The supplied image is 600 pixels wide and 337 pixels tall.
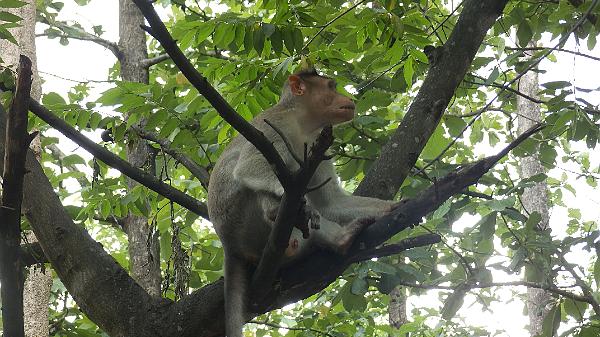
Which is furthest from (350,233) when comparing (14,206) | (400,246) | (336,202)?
(14,206)

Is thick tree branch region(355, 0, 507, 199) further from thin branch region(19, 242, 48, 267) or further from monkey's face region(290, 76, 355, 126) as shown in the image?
thin branch region(19, 242, 48, 267)

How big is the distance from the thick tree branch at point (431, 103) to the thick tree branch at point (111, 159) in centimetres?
133

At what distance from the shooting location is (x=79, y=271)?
4.55 meters

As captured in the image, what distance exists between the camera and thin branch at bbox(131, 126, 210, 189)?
5.46 m

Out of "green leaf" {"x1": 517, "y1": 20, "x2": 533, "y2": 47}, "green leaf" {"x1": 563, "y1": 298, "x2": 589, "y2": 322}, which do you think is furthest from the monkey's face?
"green leaf" {"x1": 563, "y1": 298, "x2": 589, "y2": 322}

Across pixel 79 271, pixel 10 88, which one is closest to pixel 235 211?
pixel 79 271

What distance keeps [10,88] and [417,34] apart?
279 centimetres

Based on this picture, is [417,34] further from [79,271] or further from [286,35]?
[79,271]

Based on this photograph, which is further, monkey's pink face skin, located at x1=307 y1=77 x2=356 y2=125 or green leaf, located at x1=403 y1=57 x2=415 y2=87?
monkey's pink face skin, located at x1=307 y1=77 x2=356 y2=125

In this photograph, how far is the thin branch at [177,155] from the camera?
17.9ft

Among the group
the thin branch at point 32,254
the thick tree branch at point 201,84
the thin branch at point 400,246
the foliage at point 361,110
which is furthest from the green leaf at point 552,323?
the thin branch at point 32,254

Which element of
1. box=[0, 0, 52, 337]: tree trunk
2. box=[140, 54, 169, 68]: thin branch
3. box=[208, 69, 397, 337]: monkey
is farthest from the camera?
box=[140, 54, 169, 68]: thin branch

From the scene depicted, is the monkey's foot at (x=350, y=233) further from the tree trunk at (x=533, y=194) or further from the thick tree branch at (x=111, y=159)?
the tree trunk at (x=533, y=194)

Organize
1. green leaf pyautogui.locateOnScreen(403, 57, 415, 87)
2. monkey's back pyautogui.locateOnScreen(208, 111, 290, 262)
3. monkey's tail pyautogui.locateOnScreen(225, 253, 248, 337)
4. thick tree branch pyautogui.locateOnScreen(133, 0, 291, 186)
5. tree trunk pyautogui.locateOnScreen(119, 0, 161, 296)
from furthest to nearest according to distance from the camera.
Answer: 1. tree trunk pyautogui.locateOnScreen(119, 0, 161, 296)
2. green leaf pyautogui.locateOnScreen(403, 57, 415, 87)
3. monkey's back pyautogui.locateOnScreen(208, 111, 290, 262)
4. monkey's tail pyautogui.locateOnScreen(225, 253, 248, 337)
5. thick tree branch pyautogui.locateOnScreen(133, 0, 291, 186)
